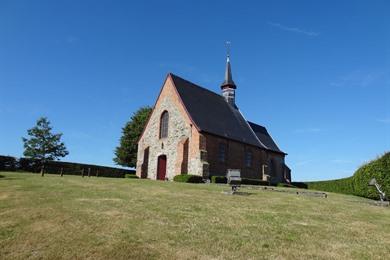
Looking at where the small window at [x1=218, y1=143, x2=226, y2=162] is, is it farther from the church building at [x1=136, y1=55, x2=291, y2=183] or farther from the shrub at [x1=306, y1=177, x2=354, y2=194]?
the shrub at [x1=306, y1=177, x2=354, y2=194]

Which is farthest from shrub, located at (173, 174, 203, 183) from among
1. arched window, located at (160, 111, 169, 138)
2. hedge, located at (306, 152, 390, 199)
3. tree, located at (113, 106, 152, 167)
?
tree, located at (113, 106, 152, 167)

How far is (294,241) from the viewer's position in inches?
363

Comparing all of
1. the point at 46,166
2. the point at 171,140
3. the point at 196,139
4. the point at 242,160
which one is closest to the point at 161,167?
the point at 171,140

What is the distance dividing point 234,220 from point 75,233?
5135mm

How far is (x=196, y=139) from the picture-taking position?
30.3 meters

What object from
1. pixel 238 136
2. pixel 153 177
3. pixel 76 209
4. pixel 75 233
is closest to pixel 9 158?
pixel 153 177

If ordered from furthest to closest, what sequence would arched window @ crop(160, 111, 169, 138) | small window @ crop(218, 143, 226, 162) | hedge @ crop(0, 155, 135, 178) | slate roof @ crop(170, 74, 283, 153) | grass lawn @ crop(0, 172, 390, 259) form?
1. arched window @ crop(160, 111, 169, 138)
2. hedge @ crop(0, 155, 135, 178)
3. slate roof @ crop(170, 74, 283, 153)
4. small window @ crop(218, 143, 226, 162)
5. grass lawn @ crop(0, 172, 390, 259)

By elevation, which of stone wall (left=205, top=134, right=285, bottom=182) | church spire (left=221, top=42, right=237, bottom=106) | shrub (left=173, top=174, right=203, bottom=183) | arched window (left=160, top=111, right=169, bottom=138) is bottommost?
shrub (left=173, top=174, right=203, bottom=183)

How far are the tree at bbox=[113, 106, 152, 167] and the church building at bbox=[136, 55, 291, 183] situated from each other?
14643 millimetres

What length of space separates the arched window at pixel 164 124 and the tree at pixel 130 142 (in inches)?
647

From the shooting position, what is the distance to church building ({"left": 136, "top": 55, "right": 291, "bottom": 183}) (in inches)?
1212

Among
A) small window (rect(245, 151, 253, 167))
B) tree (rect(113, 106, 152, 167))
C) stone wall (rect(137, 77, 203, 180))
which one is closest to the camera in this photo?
stone wall (rect(137, 77, 203, 180))

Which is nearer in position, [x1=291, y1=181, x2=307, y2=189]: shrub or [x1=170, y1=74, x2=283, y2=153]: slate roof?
[x1=170, y1=74, x2=283, y2=153]: slate roof

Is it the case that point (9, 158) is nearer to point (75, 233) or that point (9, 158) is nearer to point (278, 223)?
point (75, 233)
